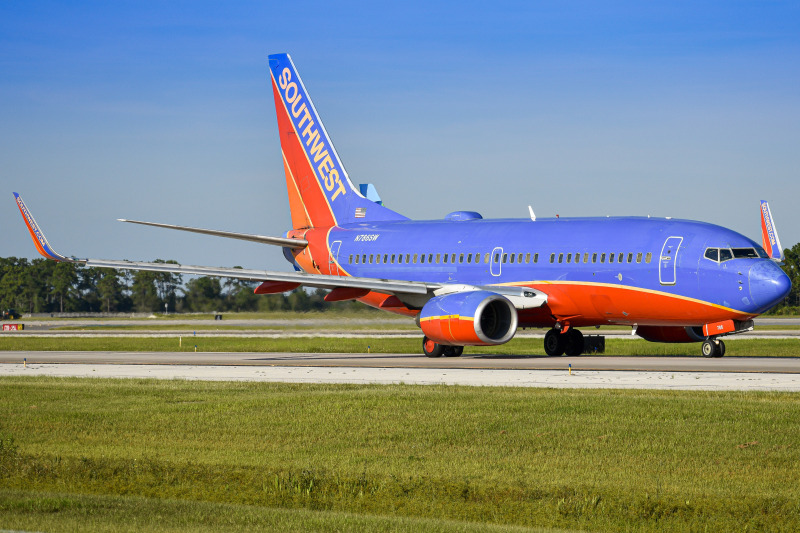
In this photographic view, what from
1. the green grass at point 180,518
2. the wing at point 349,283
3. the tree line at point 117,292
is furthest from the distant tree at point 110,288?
the green grass at point 180,518

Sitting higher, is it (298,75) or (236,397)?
(298,75)

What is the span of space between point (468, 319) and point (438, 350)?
4.93 metres

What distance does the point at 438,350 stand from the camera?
1367 inches

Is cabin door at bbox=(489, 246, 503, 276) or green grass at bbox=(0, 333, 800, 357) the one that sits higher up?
cabin door at bbox=(489, 246, 503, 276)

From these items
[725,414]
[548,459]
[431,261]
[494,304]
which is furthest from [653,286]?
[548,459]

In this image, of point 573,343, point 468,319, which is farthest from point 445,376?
point 573,343

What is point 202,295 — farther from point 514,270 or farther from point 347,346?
point 514,270

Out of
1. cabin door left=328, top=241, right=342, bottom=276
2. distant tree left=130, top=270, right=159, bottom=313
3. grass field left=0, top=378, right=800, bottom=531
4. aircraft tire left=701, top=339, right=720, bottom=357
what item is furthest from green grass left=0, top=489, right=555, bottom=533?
distant tree left=130, top=270, right=159, bottom=313

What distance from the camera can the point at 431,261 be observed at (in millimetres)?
36719

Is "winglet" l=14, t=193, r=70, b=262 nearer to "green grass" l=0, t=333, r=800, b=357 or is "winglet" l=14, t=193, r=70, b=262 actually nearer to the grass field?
"green grass" l=0, t=333, r=800, b=357

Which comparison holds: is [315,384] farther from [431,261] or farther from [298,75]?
[298,75]

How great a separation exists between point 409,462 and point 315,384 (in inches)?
378

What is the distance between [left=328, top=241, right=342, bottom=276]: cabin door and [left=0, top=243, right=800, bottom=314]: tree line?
904 cm

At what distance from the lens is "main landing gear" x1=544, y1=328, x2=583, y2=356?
113 feet
